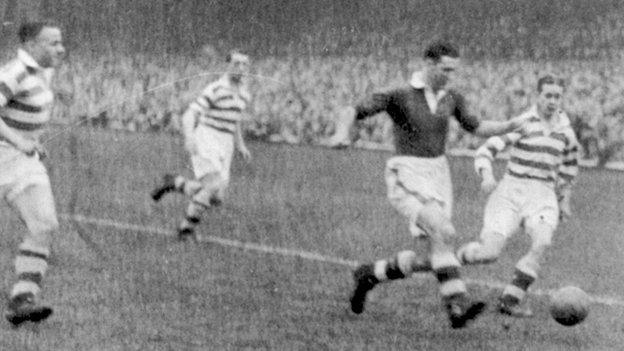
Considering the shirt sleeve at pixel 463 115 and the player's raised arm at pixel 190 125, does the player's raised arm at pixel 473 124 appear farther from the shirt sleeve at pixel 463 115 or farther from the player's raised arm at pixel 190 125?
the player's raised arm at pixel 190 125

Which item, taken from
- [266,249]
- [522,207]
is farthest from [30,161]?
[266,249]

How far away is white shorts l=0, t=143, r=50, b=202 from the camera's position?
25.0 feet

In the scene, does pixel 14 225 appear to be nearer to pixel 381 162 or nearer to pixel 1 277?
pixel 1 277

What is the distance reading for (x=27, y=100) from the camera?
25.0 feet

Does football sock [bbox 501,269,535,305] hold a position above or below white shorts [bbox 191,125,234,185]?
above

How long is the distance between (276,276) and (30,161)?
8.32 feet

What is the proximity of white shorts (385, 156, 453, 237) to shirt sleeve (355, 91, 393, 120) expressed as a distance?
0.36 m

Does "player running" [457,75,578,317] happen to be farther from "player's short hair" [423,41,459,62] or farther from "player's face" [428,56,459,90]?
"player's short hair" [423,41,459,62]

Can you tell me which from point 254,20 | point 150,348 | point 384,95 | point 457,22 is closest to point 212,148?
point 384,95

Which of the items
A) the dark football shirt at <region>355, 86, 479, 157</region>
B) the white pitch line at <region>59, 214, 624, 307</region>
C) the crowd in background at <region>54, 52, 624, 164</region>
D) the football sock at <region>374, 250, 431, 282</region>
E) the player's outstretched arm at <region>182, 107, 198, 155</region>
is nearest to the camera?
the dark football shirt at <region>355, 86, 479, 157</region>

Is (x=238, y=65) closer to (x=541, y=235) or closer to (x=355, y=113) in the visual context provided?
(x=355, y=113)

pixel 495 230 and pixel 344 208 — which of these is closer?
pixel 495 230

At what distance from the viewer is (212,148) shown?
40.7ft

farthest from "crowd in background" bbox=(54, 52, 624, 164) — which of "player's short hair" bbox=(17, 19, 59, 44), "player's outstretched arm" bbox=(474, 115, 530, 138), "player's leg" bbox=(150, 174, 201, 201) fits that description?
"player's short hair" bbox=(17, 19, 59, 44)
